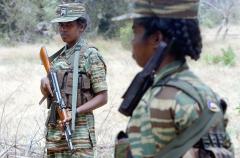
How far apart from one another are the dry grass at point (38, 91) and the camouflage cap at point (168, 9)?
2.83m

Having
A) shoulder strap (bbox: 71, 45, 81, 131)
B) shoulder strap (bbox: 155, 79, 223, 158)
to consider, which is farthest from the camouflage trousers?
shoulder strap (bbox: 155, 79, 223, 158)

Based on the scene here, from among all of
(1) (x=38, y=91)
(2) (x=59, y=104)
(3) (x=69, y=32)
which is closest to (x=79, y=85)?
(2) (x=59, y=104)

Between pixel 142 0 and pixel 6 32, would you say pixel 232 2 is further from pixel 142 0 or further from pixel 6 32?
pixel 142 0

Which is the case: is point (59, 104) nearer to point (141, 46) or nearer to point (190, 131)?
point (141, 46)

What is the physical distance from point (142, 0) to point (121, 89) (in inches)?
455

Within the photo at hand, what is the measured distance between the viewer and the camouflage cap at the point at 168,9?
1838mm

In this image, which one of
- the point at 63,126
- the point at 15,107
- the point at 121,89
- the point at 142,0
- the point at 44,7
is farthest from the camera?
the point at 44,7

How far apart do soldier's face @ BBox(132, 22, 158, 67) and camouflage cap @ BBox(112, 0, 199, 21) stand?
0.16ft

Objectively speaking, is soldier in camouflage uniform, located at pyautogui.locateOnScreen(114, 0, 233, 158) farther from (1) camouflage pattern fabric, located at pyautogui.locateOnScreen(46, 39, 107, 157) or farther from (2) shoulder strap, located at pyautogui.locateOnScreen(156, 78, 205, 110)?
(1) camouflage pattern fabric, located at pyautogui.locateOnScreen(46, 39, 107, 157)

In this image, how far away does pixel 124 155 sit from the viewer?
192 cm

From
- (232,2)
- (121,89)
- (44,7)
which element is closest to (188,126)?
(121,89)

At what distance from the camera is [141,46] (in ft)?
6.17

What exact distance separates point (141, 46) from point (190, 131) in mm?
323

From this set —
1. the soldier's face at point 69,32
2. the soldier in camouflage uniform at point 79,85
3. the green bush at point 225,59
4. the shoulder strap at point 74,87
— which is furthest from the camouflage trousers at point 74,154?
the green bush at point 225,59
